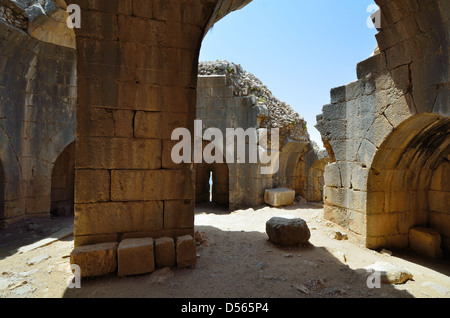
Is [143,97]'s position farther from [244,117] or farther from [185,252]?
[244,117]

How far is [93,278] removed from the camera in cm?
274

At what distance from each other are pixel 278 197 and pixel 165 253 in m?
6.42

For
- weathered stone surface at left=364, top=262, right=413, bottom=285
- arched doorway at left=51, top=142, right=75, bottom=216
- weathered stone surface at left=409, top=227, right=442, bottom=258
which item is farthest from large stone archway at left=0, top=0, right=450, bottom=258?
arched doorway at left=51, top=142, right=75, bottom=216

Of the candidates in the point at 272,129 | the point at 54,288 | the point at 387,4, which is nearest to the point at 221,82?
the point at 272,129

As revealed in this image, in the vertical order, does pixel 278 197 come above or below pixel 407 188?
below

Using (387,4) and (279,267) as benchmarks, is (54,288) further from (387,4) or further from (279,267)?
(387,4)

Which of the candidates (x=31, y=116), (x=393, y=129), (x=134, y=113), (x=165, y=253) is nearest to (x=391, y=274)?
(x=393, y=129)

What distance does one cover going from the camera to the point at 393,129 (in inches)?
163

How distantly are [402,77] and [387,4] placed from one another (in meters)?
1.25

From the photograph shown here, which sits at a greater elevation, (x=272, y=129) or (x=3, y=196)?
(x=272, y=129)

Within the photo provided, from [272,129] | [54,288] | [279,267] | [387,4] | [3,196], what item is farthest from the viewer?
[272,129]

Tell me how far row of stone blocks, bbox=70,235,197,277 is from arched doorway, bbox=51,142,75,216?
7.21 meters

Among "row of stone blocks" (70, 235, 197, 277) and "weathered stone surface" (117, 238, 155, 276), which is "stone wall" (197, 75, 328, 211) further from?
"weathered stone surface" (117, 238, 155, 276)

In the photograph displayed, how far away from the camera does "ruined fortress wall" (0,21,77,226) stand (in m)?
6.31
